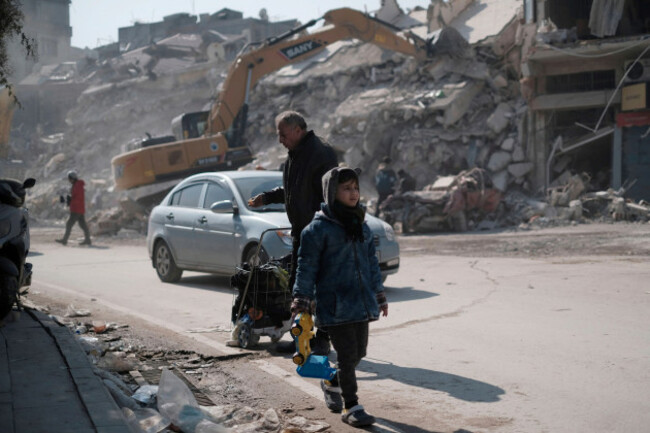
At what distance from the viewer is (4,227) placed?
7.15 metres

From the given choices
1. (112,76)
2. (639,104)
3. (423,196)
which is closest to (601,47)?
(639,104)

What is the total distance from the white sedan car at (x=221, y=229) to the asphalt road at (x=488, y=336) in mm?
444

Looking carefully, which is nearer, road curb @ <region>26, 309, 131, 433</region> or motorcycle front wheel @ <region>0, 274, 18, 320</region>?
road curb @ <region>26, 309, 131, 433</region>

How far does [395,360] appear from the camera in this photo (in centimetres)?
629

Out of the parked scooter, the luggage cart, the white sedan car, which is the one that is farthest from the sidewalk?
the white sedan car

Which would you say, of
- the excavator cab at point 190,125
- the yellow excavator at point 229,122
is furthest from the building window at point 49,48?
the excavator cab at point 190,125

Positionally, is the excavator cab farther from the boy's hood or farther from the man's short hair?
the boy's hood

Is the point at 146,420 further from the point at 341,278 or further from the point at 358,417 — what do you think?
the point at 341,278

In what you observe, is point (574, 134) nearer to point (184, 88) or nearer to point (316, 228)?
point (316, 228)

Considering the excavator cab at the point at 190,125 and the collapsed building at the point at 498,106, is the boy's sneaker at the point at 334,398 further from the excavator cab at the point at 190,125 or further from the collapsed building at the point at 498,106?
the excavator cab at the point at 190,125

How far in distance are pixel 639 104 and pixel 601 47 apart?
2026 millimetres

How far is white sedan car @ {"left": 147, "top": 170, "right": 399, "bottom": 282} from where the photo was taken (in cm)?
971

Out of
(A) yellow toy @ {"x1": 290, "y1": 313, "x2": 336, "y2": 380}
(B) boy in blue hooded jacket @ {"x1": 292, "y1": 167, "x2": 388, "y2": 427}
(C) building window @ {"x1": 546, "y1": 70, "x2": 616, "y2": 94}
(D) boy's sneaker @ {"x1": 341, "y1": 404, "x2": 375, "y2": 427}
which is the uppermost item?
(C) building window @ {"x1": 546, "y1": 70, "x2": 616, "y2": 94}

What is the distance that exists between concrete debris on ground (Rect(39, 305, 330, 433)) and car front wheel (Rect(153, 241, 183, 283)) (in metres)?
5.10
